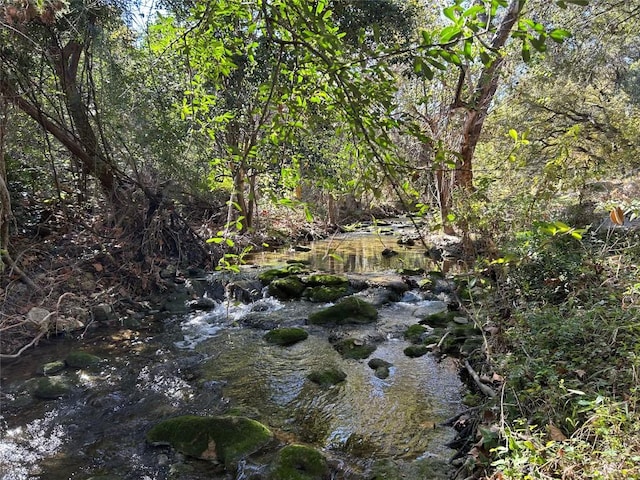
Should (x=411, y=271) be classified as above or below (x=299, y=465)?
above

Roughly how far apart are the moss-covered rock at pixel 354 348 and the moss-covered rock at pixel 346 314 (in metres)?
1.01

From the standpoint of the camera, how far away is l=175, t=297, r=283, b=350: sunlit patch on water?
7.01 meters

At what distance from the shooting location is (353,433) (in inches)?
168

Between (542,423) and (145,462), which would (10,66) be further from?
(542,423)

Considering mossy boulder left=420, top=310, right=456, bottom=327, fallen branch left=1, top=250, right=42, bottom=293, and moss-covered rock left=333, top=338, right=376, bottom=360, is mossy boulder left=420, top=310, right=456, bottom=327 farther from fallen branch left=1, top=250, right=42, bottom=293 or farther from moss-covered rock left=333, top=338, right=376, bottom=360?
fallen branch left=1, top=250, right=42, bottom=293

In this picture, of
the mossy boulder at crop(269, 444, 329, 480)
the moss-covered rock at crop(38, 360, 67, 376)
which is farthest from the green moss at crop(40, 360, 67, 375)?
the mossy boulder at crop(269, 444, 329, 480)

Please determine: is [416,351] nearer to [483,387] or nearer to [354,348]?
[354,348]

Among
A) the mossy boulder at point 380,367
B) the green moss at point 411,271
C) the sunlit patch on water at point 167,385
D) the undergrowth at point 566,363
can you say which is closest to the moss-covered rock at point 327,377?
Answer: the mossy boulder at point 380,367

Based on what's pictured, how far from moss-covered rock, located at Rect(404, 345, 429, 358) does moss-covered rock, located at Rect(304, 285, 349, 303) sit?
300 centimetres

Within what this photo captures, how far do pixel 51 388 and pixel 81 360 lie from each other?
0.75 meters

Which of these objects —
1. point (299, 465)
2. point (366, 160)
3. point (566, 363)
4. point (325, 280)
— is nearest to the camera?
point (366, 160)

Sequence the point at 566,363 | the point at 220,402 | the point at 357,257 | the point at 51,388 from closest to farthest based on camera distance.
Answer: the point at 566,363, the point at 220,402, the point at 51,388, the point at 357,257

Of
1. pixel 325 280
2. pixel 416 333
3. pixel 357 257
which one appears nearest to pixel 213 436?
pixel 416 333

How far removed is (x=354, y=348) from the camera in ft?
21.0
